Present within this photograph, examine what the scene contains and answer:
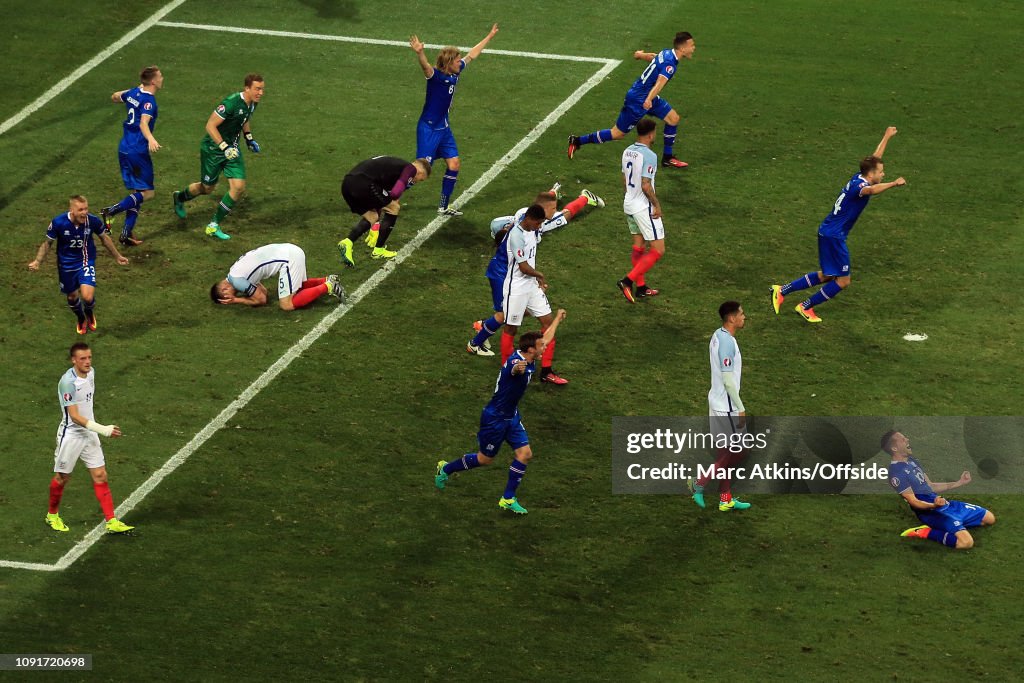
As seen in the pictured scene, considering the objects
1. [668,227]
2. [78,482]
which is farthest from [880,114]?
[78,482]

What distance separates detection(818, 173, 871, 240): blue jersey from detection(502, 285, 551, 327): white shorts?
420 cm

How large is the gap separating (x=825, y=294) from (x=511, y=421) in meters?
6.10

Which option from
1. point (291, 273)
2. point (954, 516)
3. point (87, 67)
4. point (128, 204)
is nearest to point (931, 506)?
point (954, 516)

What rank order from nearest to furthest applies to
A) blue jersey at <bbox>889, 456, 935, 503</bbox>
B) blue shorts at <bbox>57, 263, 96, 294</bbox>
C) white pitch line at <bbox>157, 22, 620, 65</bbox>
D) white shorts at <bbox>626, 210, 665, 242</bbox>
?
blue jersey at <bbox>889, 456, 935, 503</bbox> → blue shorts at <bbox>57, 263, 96, 294</bbox> → white shorts at <bbox>626, 210, 665, 242</bbox> → white pitch line at <bbox>157, 22, 620, 65</bbox>

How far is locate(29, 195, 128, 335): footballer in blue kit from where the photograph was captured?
22.2 metres

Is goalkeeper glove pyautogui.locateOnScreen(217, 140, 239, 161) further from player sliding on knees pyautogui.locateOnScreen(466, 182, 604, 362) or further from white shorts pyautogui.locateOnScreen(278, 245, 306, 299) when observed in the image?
player sliding on knees pyautogui.locateOnScreen(466, 182, 604, 362)

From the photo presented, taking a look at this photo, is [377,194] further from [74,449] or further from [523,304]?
[74,449]

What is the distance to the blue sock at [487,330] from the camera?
2175 cm

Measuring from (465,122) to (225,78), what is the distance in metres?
4.63

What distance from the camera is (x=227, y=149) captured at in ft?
80.3

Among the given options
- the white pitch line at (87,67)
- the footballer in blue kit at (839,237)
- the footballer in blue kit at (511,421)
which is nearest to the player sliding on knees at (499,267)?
the footballer in blue kit at (511,421)

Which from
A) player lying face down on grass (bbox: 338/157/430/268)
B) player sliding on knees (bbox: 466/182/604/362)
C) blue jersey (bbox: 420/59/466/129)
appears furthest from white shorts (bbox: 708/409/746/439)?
blue jersey (bbox: 420/59/466/129)

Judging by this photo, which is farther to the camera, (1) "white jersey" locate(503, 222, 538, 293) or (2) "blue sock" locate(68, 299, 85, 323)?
(2) "blue sock" locate(68, 299, 85, 323)

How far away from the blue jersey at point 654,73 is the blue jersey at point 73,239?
879 cm
